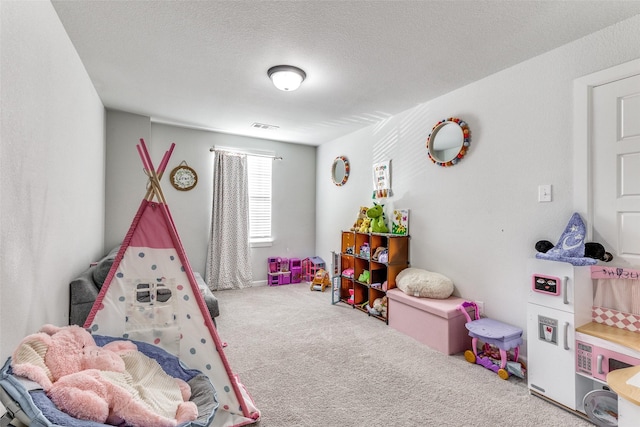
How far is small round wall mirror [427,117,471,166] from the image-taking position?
2936 millimetres

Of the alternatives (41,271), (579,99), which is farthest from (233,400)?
(579,99)

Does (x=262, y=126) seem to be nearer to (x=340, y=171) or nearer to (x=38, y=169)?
(x=340, y=171)

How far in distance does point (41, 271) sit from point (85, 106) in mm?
1689

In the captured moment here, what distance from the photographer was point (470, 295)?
2920 mm

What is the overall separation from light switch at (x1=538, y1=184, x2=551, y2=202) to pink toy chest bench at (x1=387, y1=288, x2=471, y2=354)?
1.14 metres

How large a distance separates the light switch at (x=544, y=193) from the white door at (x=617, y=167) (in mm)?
270

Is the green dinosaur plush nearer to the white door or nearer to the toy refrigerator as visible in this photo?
the toy refrigerator

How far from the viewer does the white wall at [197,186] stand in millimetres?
3793

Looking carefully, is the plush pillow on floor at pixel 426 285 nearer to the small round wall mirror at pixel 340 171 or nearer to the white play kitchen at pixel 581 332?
the white play kitchen at pixel 581 332

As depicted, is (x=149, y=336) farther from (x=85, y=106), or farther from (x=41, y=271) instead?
(x=85, y=106)

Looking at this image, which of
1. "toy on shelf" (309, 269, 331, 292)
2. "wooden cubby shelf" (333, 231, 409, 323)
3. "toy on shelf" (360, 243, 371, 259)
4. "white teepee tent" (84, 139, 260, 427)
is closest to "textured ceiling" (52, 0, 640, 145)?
"white teepee tent" (84, 139, 260, 427)

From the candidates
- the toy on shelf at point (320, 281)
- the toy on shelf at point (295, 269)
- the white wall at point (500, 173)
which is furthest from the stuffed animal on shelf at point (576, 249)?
the toy on shelf at point (295, 269)

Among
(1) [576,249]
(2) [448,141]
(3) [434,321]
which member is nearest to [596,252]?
(1) [576,249]

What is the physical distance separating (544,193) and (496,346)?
4.05ft
